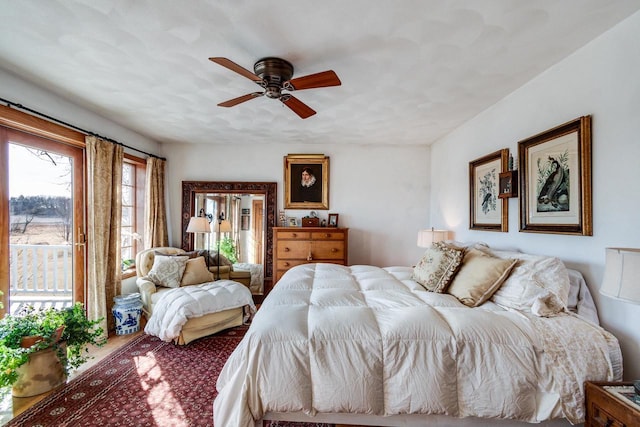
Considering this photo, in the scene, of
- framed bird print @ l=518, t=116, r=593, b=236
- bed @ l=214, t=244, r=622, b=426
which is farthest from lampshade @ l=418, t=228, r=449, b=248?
bed @ l=214, t=244, r=622, b=426

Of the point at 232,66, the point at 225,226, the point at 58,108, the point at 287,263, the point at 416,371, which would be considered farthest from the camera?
the point at 225,226

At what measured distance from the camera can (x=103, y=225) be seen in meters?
3.06

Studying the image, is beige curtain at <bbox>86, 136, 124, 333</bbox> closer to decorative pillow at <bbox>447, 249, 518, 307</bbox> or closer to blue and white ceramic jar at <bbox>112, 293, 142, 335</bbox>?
blue and white ceramic jar at <bbox>112, 293, 142, 335</bbox>

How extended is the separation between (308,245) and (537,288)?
2.69 m

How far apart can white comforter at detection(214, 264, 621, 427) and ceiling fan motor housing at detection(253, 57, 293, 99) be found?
1.68 m

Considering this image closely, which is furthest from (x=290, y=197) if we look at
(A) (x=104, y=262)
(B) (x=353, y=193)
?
(A) (x=104, y=262)

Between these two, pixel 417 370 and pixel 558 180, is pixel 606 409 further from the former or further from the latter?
pixel 558 180

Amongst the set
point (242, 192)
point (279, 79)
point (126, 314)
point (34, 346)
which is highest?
point (279, 79)

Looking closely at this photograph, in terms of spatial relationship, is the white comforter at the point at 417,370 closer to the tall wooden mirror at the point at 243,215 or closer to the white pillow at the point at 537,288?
the white pillow at the point at 537,288

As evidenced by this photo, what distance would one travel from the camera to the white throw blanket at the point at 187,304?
2.70 m

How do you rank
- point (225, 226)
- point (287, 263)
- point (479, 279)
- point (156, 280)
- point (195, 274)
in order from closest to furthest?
point (479, 279), point (156, 280), point (195, 274), point (287, 263), point (225, 226)

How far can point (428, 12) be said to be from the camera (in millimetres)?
1562

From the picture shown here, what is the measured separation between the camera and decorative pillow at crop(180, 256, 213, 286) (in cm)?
341

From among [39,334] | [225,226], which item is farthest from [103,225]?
[225,226]
